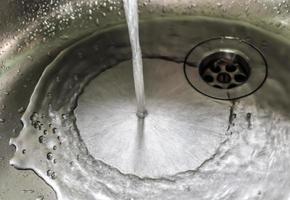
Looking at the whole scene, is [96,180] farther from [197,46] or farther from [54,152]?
[197,46]

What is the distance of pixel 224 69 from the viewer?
0.91 metres

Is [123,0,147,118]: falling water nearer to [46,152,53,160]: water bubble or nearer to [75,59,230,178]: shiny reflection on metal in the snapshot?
[75,59,230,178]: shiny reflection on metal

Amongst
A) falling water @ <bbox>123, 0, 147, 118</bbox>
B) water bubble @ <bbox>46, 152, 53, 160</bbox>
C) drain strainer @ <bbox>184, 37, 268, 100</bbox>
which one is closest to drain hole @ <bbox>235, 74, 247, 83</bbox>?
drain strainer @ <bbox>184, 37, 268, 100</bbox>

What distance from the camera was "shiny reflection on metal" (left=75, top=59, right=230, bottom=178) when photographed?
80cm

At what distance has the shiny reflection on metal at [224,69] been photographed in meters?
0.89

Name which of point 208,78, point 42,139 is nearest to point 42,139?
point 42,139

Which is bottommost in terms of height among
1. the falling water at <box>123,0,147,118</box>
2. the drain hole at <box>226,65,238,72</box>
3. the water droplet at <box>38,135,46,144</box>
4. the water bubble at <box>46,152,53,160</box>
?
the water bubble at <box>46,152,53,160</box>

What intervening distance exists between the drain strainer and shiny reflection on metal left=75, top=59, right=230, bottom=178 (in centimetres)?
2

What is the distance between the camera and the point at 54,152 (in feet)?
2.69

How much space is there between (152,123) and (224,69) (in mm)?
165

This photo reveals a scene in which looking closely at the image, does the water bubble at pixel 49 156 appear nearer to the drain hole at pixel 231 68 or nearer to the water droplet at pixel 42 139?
the water droplet at pixel 42 139

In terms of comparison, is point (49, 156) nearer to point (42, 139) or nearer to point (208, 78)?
point (42, 139)

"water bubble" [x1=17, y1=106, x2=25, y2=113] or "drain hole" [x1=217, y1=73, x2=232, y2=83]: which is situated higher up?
"drain hole" [x1=217, y1=73, x2=232, y2=83]

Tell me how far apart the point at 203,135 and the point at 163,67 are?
148mm
